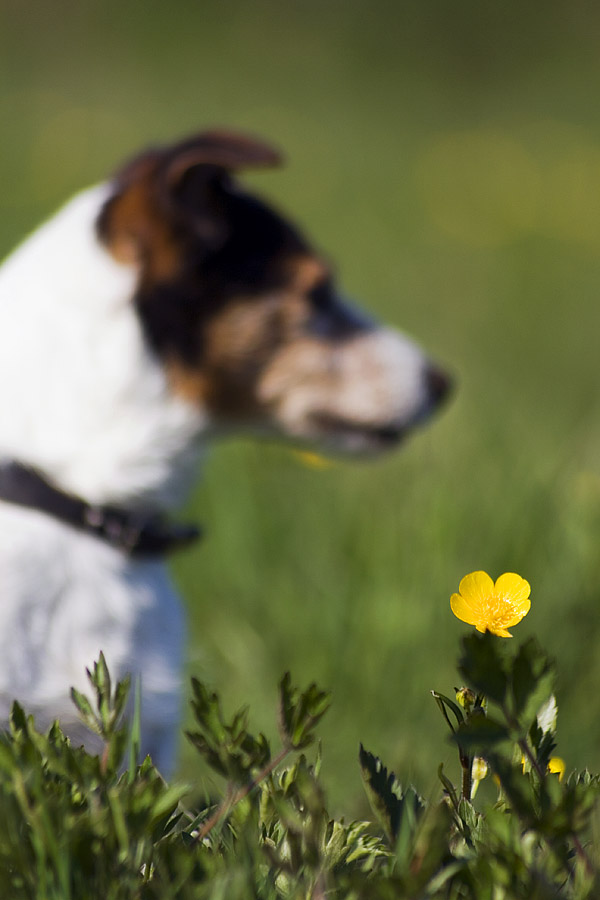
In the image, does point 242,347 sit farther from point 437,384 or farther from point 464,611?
point 464,611

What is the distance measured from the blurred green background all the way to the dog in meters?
0.38

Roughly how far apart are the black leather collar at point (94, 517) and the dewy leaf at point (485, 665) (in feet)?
3.18

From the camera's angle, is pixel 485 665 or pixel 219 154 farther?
pixel 219 154

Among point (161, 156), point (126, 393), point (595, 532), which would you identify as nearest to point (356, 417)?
point (126, 393)

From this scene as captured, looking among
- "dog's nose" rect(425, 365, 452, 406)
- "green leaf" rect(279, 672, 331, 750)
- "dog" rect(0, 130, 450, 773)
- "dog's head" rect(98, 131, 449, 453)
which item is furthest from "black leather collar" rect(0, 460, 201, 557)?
"green leaf" rect(279, 672, 331, 750)

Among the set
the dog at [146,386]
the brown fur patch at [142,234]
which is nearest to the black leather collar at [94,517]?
the dog at [146,386]

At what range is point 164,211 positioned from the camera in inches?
78.5

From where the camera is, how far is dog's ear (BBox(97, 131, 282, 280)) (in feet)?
6.47

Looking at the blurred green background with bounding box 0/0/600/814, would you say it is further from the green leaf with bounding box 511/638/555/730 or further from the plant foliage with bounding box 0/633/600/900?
the green leaf with bounding box 511/638/555/730

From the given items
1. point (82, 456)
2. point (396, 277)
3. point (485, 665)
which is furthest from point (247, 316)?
point (396, 277)

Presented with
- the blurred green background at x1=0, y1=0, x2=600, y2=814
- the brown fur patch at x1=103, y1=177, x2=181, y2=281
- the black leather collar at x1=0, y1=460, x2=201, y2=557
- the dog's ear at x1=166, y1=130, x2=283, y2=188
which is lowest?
the blurred green background at x1=0, y1=0, x2=600, y2=814

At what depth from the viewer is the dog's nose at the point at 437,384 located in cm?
223

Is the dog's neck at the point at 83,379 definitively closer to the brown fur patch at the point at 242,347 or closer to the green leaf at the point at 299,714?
the brown fur patch at the point at 242,347

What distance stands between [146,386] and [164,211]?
334 mm
